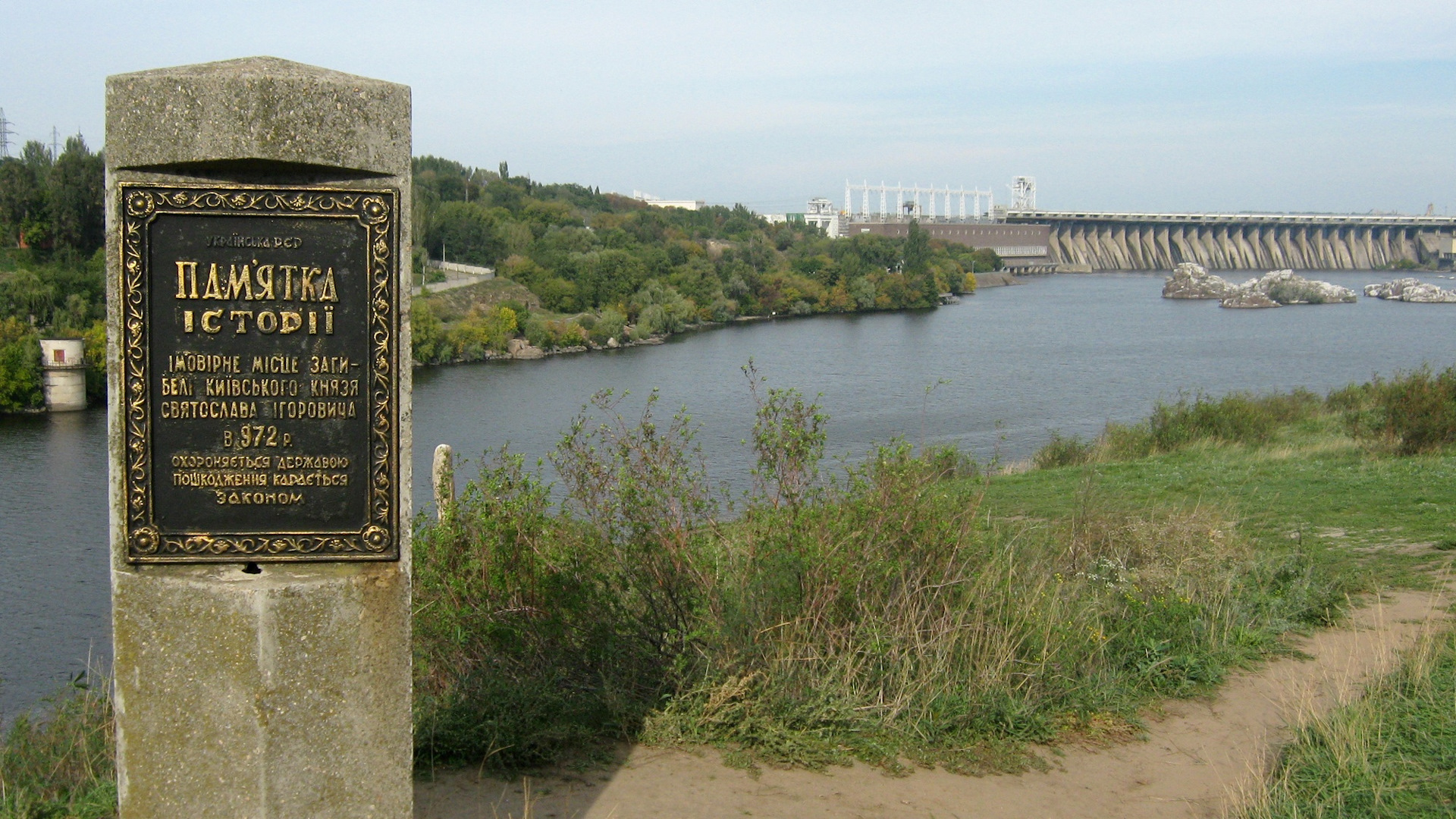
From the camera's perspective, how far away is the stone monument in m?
3.10

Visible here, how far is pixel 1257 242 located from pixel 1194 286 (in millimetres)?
38317

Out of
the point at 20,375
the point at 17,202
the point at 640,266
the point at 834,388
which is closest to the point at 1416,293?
the point at 640,266

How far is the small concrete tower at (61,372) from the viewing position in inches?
1217

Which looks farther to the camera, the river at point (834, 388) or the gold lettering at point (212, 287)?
the river at point (834, 388)

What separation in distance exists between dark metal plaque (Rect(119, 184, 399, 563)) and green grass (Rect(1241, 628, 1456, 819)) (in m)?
2.97

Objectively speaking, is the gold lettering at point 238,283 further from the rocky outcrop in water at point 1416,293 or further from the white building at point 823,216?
the white building at point 823,216

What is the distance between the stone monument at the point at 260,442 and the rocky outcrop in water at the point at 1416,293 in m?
83.8

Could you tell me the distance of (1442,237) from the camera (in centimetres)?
11062

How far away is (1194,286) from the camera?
77.0 metres

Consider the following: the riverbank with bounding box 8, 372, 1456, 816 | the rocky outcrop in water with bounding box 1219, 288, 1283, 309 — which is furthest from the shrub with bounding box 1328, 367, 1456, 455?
the rocky outcrop in water with bounding box 1219, 288, 1283, 309

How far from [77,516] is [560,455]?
58.0 feet

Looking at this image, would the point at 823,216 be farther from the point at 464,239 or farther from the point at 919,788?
the point at 919,788

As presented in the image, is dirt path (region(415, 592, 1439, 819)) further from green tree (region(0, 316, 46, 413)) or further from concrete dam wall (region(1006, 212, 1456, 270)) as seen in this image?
concrete dam wall (region(1006, 212, 1456, 270))

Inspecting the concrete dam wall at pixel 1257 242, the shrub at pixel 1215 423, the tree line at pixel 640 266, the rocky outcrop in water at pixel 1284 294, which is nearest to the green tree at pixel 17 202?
the tree line at pixel 640 266
